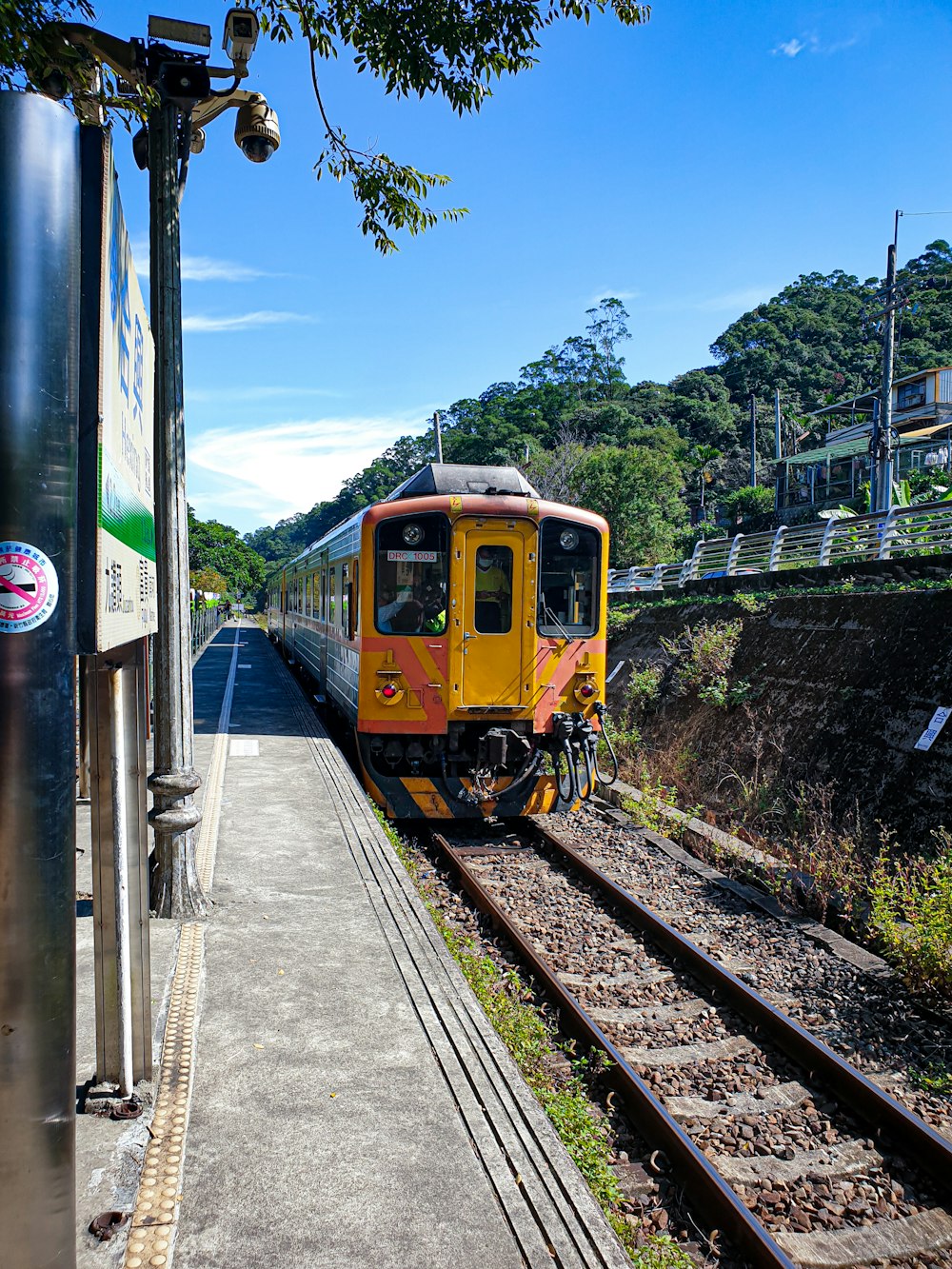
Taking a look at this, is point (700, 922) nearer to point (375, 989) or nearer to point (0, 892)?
point (375, 989)

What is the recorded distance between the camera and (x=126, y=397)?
2639 millimetres

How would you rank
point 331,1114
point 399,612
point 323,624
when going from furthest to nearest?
point 323,624 < point 399,612 < point 331,1114

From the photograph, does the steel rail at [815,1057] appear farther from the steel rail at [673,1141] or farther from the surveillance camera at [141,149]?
the surveillance camera at [141,149]

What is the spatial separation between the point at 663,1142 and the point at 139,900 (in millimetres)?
2607

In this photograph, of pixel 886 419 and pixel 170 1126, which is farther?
pixel 886 419

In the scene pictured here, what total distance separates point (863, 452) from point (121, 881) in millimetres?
42191

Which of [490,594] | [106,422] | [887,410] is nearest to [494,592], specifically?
[490,594]

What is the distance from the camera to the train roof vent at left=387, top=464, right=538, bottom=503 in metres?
8.95

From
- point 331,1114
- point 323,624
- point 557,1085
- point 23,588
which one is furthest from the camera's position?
point 323,624

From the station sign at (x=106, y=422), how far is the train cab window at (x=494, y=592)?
6.14 metres

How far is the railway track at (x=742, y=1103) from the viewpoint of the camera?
3.68m

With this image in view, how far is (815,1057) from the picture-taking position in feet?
15.7

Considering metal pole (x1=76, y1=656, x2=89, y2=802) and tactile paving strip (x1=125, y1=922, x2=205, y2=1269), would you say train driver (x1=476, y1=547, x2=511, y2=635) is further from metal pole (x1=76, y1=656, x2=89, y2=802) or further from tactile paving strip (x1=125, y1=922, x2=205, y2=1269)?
tactile paving strip (x1=125, y1=922, x2=205, y2=1269)

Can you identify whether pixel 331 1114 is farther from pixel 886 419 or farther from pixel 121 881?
pixel 886 419
